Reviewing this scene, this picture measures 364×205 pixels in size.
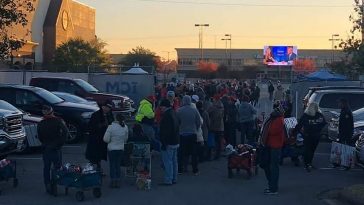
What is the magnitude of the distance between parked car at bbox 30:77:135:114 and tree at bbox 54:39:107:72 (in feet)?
121

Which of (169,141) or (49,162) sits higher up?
(169,141)

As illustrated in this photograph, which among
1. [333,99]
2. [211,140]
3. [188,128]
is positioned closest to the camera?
[188,128]

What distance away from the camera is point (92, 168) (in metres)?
12.2

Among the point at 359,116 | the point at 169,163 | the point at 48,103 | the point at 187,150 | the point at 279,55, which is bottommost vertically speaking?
the point at 169,163

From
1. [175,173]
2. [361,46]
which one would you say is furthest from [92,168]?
[361,46]

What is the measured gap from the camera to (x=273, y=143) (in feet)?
41.8

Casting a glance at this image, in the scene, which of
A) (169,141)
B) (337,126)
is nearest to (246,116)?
(337,126)

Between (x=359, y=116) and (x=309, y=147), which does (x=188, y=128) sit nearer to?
(x=309, y=147)

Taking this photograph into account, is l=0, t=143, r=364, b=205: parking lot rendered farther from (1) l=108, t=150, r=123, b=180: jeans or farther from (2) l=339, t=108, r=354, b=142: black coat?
(2) l=339, t=108, r=354, b=142: black coat

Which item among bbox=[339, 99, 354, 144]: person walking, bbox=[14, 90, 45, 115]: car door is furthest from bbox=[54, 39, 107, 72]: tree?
bbox=[339, 99, 354, 144]: person walking

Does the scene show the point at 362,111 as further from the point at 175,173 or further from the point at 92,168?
the point at 92,168

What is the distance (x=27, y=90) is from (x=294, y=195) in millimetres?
10795

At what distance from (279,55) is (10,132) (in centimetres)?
9193

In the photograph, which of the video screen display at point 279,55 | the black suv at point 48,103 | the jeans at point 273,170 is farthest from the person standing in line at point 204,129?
the video screen display at point 279,55
